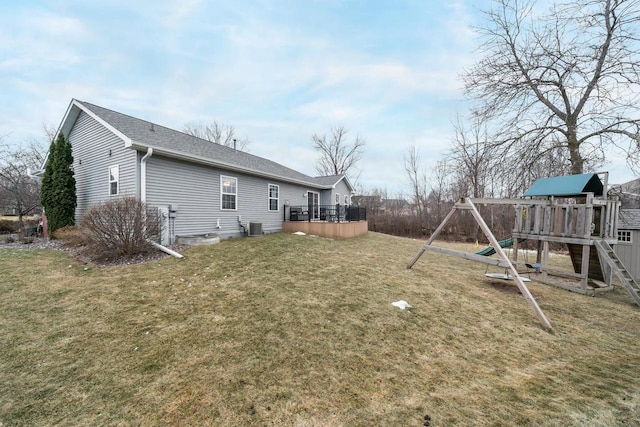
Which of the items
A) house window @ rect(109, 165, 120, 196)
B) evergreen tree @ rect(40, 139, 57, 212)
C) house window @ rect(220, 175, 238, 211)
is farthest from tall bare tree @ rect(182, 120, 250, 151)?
house window @ rect(109, 165, 120, 196)

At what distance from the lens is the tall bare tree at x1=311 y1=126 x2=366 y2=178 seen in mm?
33688

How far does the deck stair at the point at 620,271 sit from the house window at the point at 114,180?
44.3 ft

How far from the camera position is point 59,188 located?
9531mm

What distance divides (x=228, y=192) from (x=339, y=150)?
25430 mm

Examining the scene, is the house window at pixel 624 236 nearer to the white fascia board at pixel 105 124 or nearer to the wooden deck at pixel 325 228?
the wooden deck at pixel 325 228

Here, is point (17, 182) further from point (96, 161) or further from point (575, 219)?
point (575, 219)

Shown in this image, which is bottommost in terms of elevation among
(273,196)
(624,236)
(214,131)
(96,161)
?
(624,236)

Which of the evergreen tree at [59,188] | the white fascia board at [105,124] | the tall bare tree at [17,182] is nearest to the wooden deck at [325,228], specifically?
the white fascia board at [105,124]

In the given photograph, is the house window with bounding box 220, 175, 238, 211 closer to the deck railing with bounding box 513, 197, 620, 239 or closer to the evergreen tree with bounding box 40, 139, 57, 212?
the evergreen tree with bounding box 40, 139, 57, 212

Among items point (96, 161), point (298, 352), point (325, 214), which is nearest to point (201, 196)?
point (96, 161)

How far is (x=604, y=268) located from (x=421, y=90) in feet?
33.0

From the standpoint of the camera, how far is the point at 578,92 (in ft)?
31.7

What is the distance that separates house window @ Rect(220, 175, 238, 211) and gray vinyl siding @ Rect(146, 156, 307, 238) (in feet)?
0.45

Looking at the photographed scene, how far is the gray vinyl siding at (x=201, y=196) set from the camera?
27.3ft
